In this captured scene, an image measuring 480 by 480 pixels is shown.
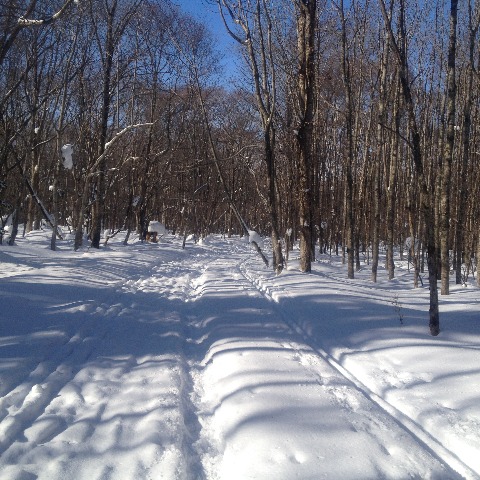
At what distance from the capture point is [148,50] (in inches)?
826

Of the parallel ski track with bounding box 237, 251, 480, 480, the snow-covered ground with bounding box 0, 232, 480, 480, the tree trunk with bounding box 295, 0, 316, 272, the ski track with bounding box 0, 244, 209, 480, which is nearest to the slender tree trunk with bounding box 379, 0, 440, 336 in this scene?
the snow-covered ground with bounding box 0, 232, 480, 480

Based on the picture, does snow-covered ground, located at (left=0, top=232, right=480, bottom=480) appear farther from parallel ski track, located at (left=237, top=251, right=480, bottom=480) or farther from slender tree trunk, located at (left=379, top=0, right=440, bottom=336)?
slender tree trunk, located at (left=379, top=0, right=440, bottom=336)

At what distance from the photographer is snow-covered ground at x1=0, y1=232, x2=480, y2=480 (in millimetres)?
3301

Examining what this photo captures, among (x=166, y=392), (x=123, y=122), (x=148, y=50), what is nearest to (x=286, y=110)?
(x=148, y=50)

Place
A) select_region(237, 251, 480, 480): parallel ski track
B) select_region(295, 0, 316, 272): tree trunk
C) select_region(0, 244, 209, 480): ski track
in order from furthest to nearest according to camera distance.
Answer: select_region(295, 0, 316, 272): tree trunk → select_region(237, 251, 480, 480): parallel ski track → select_region(0, 244, 209, 480): ski track

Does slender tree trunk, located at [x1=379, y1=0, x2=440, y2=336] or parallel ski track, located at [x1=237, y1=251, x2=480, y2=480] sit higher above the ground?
slender tree trunk, located at [x1=379, y1=0, x2=440, y2=336]

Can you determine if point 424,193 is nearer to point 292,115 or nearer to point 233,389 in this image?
point 233,389

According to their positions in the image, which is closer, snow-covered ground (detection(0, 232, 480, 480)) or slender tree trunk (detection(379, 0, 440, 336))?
snow-covered ground (detection(0, 232, 480, 480))

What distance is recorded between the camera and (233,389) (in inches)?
183

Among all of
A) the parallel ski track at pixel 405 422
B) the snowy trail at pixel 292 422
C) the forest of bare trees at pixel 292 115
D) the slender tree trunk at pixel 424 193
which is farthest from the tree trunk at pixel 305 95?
the snowy trail at pixel 292 422

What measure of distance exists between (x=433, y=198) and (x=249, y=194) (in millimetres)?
29937

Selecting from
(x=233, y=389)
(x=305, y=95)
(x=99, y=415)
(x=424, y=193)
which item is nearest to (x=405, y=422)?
(x=233, y=389)

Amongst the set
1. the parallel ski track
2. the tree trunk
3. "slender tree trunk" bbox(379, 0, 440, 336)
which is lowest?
the parallel ski track

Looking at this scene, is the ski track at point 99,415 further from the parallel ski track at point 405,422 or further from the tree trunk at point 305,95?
the tree trunk at point 305,95
